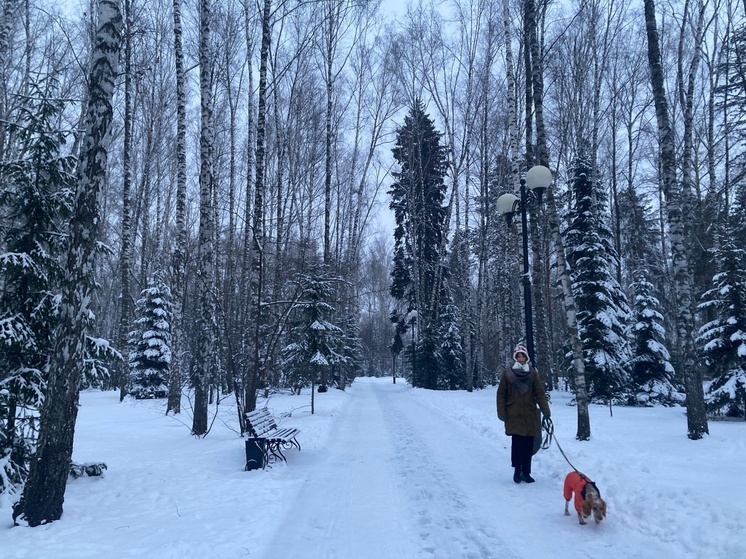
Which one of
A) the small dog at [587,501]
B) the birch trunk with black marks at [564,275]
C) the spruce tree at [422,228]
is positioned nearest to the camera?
the small dog at [587,501]

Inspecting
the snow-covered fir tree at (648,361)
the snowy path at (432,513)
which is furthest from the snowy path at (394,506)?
the snow-covered fir tree at (648,361)

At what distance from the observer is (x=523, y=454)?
6.45 metres

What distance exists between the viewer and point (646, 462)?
23.0 feet

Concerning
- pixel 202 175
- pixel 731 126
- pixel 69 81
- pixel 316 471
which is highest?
pixel 69 81

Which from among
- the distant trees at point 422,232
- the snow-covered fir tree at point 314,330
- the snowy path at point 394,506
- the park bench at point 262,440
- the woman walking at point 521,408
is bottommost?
the snowy path at point 394,506

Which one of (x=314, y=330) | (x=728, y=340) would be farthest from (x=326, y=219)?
(x=728, y=340)

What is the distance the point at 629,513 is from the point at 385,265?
180ft

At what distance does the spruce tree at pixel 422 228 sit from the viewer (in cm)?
2755

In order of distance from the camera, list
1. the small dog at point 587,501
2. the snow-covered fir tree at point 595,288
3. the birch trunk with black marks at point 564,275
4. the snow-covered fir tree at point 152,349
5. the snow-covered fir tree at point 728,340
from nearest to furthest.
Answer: the small dog at point 587,501, the birch trunk with black marks at point 564,275, the snow-covered fir tree at point 728,340, the snow-covered fir tree at point 595,288, the snow-covered fir tree at point 152,349

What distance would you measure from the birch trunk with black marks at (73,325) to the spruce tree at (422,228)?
72.1 feet

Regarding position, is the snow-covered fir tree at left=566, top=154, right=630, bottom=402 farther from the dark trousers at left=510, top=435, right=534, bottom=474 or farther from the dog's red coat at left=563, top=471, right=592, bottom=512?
the dog's red coat at left=563, top=471, right=592, bottom=512

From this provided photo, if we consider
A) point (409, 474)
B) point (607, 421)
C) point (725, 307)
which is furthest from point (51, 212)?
point (725, 307)

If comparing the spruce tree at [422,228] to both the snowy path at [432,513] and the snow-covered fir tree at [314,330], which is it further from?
the snowy path at [432,513]

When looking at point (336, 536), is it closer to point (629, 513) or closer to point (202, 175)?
point (629, 513)
